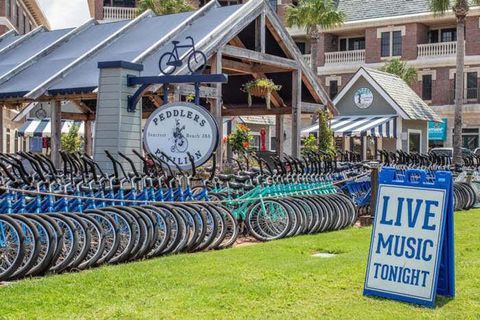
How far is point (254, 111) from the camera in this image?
789 inches

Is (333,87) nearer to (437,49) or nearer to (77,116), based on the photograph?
(437,49)

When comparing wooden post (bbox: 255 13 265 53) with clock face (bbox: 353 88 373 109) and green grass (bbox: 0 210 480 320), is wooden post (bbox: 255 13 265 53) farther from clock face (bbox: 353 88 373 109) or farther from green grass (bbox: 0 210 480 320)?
clock face (bbox: 353 88 373 109)

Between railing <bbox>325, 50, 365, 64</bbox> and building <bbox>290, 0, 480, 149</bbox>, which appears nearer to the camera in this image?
building <bbox>290, 0, 480, 149</bbox>

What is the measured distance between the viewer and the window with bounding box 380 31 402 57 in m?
42.8

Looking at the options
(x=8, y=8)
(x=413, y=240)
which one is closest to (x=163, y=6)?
(x=8, y=8)

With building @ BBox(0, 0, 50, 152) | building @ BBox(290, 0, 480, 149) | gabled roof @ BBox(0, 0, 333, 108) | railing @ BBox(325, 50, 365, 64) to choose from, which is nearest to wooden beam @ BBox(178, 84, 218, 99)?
gabled roof @ BBox(0, 0, 333, 108)

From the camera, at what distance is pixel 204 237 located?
30.9ft

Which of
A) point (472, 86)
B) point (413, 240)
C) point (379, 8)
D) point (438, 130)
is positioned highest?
point (379, 8)

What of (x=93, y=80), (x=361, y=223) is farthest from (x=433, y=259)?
(x=93, y=80)

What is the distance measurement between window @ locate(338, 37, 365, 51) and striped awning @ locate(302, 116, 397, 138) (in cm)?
1760

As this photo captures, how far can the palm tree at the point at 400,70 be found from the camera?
1601 inches

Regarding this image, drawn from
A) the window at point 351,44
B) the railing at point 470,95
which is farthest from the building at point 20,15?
the railing at point 470,95

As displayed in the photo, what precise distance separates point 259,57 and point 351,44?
30.1 m

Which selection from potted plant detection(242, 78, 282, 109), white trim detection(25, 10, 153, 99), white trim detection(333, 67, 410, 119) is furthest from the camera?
white trim detection(333, 67, 410, 119)
